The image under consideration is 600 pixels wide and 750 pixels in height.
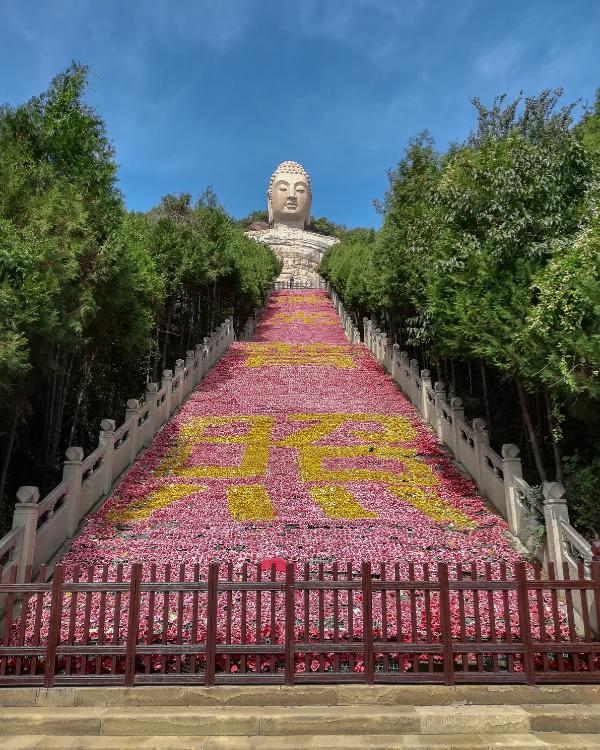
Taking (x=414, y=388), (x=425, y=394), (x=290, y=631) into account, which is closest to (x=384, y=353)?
(x=414, y=388)

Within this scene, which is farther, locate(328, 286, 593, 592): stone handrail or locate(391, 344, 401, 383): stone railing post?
locate(391, 344, 401, 383): stone railing post

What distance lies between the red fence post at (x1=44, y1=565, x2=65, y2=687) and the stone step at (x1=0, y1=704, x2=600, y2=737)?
32 cm

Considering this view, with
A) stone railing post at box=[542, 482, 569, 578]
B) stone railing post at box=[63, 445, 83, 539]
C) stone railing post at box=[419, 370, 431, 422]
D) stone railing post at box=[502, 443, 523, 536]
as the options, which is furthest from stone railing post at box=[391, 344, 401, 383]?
stone railing post at box=[63, 445, 83, 539]

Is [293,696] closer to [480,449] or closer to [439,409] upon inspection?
[480,449]

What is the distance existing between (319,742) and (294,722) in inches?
10.5

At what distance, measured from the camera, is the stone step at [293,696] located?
4844 millimetres

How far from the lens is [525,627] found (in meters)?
4.94

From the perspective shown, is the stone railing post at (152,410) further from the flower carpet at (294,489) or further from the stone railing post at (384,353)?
the stone railing post at (384,353)

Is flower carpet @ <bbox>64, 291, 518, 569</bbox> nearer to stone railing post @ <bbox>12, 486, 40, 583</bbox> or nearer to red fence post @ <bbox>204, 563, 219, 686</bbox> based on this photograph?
stone railing post @ <bbox>12, 486, 40, 583</bbox>

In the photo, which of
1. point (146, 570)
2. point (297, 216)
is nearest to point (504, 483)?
point (146, 570)

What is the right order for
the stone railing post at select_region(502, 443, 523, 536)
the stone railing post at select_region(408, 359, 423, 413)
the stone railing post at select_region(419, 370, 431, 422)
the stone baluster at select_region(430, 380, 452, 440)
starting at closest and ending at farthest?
the stone railing post at select_region(502, 443, 523, 536) < the stone baluster at select_region(430, 380, 452, 440) < the stone railing post at select_region(419, 370, 431, 422) < the stone railing post at select_region(408, 359, 423, 413)

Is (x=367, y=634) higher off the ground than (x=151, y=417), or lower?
lower

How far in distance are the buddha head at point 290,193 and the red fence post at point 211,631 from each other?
201 ft

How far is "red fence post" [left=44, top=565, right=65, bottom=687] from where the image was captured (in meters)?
4.91
